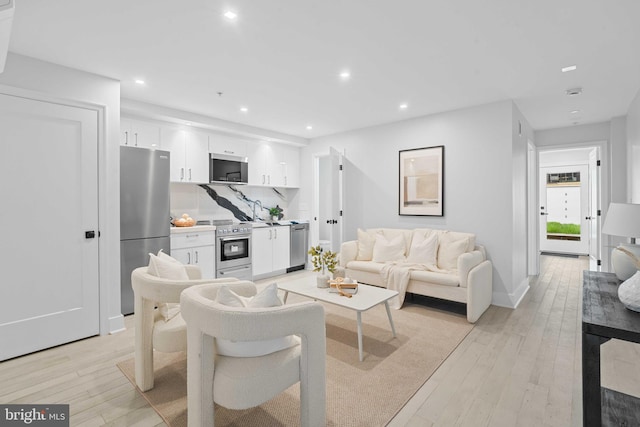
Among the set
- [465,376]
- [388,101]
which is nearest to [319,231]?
[388,101]

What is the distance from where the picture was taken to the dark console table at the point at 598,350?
1472mm

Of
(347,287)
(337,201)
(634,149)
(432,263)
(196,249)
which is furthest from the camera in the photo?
(337,201)

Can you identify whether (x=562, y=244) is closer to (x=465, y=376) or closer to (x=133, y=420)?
(x=465, y=376)

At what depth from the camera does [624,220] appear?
214 cm

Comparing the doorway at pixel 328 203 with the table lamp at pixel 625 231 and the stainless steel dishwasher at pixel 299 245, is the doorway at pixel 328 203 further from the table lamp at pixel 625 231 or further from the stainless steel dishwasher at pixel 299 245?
the table lamp at pixel 625 231

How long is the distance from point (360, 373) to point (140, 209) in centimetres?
292

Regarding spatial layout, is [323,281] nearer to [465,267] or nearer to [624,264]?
[465,267]

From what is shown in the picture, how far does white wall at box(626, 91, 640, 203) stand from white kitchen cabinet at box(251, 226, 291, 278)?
473cm

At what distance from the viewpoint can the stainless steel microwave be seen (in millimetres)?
4859

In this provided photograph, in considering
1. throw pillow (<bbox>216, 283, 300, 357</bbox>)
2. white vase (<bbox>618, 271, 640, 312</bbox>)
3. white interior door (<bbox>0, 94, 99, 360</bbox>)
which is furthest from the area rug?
white vase (<bbox>618, 271, 640, 312</bbox>)

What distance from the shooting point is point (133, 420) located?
1865mm

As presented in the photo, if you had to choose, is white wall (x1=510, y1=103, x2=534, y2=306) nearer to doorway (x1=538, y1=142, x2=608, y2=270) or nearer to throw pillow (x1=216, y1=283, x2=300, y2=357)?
throw pillow (x1=216, y1=283, x2=300, y2=357)

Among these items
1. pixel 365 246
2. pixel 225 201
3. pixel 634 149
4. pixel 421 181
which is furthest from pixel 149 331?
pixel 634 149

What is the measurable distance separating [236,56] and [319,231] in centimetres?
378
